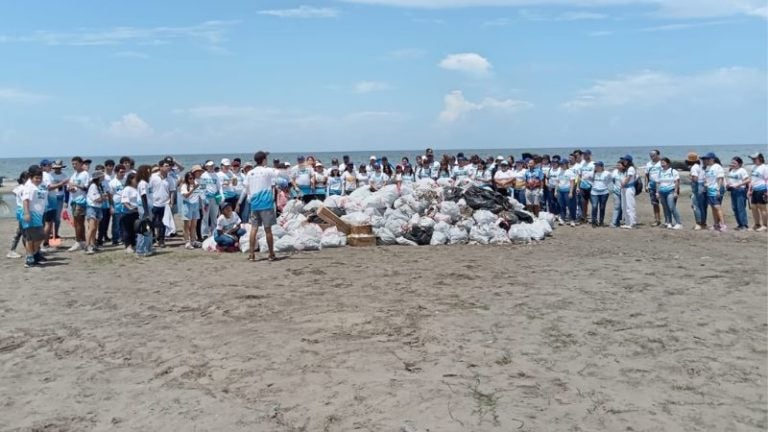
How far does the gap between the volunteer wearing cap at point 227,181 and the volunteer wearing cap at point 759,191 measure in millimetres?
10745

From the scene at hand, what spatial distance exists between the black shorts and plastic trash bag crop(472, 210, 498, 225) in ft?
18.7

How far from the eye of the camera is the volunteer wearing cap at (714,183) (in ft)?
44.7

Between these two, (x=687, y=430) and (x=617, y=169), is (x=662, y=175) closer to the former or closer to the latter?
(x=617, y=169)

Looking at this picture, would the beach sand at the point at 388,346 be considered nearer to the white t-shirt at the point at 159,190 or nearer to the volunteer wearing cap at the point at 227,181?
the white t-shirt at the point at 159,190

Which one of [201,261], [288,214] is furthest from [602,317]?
[288,214]

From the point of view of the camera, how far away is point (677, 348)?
5.84m

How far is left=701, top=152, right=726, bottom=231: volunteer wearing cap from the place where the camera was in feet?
44.7

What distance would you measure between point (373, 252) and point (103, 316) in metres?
5.09

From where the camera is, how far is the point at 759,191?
13719 mm

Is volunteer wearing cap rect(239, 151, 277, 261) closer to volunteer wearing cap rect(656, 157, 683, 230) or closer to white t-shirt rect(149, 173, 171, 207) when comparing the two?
white t-shirt rect(149, 173, 171, 207)

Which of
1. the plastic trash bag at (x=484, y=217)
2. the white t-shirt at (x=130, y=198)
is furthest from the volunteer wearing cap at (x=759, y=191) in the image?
the white t-shirt at (x=130, y=198)

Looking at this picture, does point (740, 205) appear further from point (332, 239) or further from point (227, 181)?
point (227, 181)

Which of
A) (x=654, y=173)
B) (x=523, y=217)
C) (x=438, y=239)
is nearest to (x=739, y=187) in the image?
(x=654, y=173)

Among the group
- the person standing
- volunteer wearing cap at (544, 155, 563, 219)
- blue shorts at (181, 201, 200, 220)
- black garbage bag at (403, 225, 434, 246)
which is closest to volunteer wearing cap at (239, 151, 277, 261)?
blue shorts at (181, 201, 200, 220)
